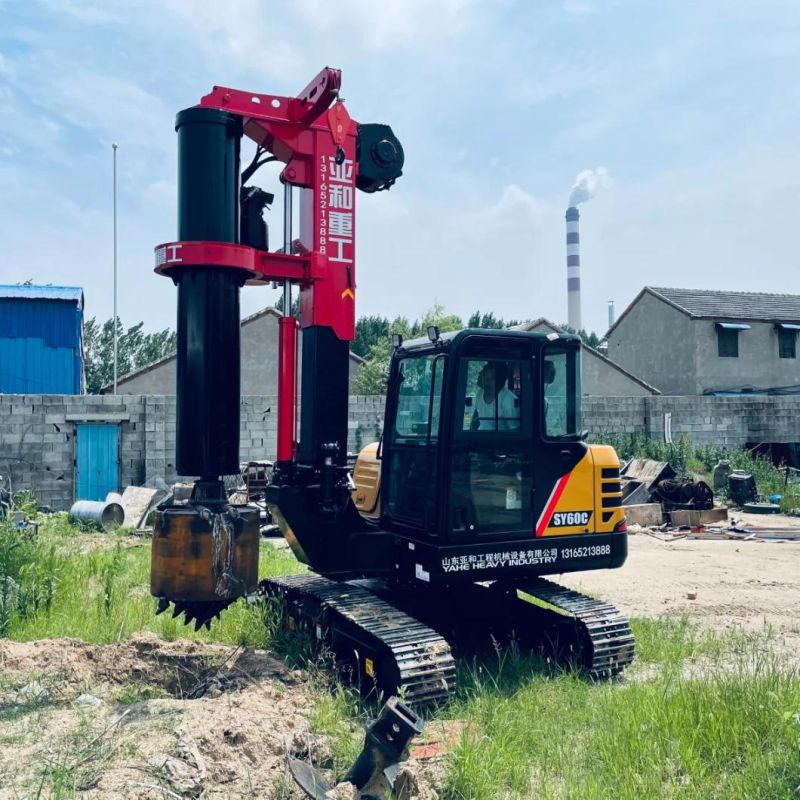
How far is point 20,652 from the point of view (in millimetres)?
5531

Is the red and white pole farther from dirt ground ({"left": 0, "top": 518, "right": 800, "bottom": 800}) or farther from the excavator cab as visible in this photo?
dirt ground ({"left": 0, "top": 518, "right": 800, "bottom": 800})

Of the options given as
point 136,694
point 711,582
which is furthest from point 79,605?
point 711,582

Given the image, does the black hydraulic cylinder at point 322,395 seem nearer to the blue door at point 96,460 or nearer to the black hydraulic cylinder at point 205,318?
the black hydraulic cylinder at point 205,318

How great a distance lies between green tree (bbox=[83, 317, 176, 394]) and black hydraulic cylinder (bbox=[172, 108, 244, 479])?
119 feet

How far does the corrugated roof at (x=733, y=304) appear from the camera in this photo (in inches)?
1217

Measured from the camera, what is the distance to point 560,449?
5949 mm

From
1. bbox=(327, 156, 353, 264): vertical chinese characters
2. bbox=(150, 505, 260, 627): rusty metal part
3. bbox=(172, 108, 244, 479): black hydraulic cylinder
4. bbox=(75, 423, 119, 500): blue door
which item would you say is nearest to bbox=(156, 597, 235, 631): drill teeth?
bbox=(150, 505, 260, 627): rusty metal part

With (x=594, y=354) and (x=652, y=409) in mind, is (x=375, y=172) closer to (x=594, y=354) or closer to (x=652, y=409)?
(x=652, y=409)

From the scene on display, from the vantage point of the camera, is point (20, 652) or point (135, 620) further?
point (135, 620)

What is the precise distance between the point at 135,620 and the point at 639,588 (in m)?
5.67

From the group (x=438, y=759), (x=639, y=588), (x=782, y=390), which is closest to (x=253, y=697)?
(x=438, y=759)

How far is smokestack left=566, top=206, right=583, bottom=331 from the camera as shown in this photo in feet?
188

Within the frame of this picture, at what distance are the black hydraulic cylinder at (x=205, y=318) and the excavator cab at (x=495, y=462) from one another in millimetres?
1501

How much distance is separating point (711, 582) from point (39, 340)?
53.9ft
